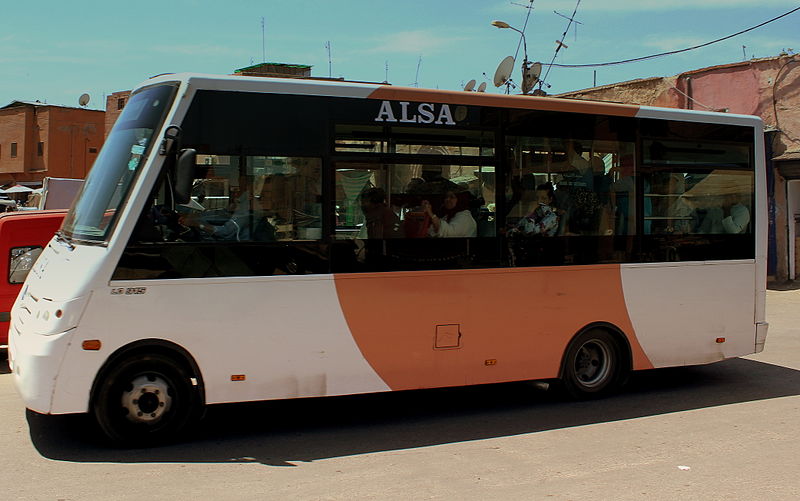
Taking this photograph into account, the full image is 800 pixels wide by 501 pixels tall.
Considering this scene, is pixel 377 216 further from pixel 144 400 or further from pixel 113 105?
pixel 113 105

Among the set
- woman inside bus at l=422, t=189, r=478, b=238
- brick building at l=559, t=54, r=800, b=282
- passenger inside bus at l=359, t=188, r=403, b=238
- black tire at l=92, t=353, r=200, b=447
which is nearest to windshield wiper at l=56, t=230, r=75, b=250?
black tire at l=92, t=353, r=200, b=447

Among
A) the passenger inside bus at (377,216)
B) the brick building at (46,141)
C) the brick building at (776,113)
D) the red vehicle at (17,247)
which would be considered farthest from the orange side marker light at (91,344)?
the brick building at (46,141)

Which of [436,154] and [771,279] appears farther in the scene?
[771,279]

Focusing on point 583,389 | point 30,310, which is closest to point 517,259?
point 583,389

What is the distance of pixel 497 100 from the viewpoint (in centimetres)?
739

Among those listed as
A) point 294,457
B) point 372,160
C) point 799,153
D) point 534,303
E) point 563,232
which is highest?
point 799,153

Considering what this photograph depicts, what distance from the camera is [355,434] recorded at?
6.75 meters

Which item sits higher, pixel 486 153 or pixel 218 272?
pixel 486 153

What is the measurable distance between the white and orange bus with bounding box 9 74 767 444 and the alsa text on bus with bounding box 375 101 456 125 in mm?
19

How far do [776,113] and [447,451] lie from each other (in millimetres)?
15783

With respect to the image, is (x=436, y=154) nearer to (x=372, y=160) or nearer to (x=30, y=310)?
(x=372, y=160)

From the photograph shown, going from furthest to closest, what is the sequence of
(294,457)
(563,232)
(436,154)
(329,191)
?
(563,232), (436,154), (329,191), (294,457)

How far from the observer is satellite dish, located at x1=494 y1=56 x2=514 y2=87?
15.7m

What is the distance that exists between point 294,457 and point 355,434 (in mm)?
825
